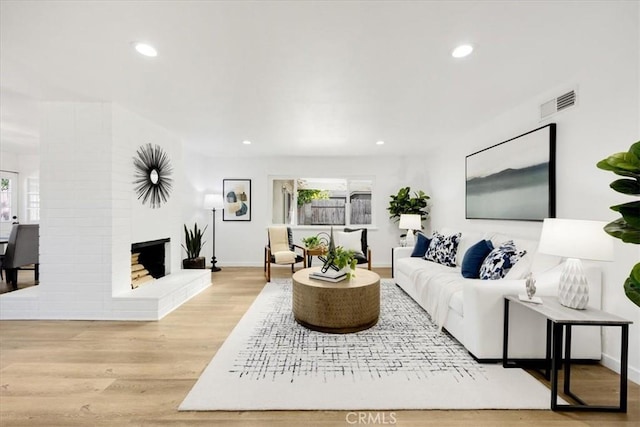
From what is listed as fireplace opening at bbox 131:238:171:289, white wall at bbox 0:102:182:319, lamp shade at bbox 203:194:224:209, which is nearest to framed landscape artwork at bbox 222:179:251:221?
lamp shade at bbox 203:194:224:209

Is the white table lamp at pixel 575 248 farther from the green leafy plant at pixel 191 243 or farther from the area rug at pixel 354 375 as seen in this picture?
the green leafy plant at pixel 191 243

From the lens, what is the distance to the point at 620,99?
2.20m

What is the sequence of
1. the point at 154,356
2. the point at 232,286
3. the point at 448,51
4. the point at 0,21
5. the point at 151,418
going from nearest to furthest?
the point at 151,418 < the point at 0,21 < the point at 448,51 < the point at 154,356 < the point at 232,286

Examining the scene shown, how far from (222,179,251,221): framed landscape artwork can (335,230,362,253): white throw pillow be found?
2157 millimetres

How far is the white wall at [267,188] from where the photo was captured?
254 inches

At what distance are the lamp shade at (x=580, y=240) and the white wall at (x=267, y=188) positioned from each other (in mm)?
4423

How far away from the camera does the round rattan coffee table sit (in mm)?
2904

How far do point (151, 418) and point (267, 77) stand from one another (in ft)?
8.26

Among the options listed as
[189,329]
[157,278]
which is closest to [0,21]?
[189,329]

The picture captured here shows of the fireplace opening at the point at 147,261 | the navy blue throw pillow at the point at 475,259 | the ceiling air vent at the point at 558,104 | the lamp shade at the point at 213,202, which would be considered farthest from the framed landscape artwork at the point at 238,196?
the ceiling air vent at the point at 558,104

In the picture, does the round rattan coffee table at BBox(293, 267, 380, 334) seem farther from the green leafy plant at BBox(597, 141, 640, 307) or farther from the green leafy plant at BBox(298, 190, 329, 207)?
the green leafy plant at BBox(298, 190, 329, 207)

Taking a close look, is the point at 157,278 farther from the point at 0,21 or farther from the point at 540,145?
the point at 540,145

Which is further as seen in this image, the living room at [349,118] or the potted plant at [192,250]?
the potted plant at [192,250]

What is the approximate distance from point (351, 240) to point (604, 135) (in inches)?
145
